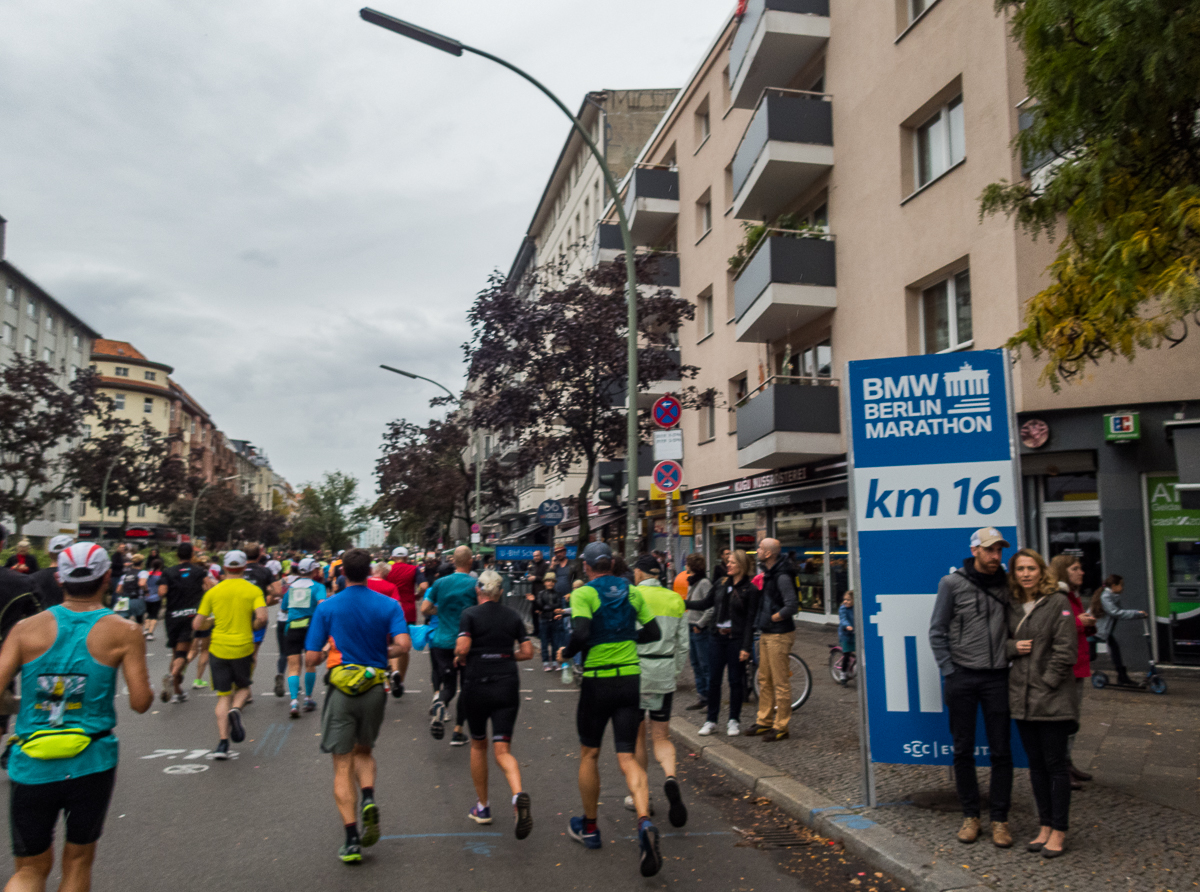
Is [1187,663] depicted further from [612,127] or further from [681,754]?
[612,127]

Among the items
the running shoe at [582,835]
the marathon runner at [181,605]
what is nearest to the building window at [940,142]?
the marathon runner at [181,605]

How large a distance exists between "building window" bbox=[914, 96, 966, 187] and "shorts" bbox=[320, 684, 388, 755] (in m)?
13.6

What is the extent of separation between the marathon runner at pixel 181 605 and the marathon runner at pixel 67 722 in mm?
8315

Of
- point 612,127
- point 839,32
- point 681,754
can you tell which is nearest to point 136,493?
point 612,127

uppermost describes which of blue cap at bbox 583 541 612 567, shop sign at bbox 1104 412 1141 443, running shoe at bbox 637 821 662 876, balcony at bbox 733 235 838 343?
balcony at bbox 733 235 838 343

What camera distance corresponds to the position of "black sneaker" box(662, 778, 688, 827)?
6043 mm

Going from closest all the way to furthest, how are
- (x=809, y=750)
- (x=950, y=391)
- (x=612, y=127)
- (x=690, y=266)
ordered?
(x=950, y=391) < (x=809, y=750) < (x=690, y=266) < (x=612, y=127)

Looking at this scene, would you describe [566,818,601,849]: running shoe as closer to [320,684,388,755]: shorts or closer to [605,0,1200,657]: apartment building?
[320,684,388,755]: shorts

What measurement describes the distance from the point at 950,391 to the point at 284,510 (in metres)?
158

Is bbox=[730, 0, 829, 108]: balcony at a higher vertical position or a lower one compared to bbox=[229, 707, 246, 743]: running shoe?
higher

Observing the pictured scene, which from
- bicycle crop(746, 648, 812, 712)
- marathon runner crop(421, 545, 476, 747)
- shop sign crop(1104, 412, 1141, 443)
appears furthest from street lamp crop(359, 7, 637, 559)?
shop sign crop(1104, 412, 1141, 443)

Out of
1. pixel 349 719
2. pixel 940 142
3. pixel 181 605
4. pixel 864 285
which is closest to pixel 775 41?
pixel 940 142

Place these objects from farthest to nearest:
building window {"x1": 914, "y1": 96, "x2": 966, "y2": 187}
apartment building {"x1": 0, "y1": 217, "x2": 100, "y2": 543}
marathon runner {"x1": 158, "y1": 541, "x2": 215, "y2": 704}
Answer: apartment building {"x1": 0, "y1": 217, "x2": 100, "y2": 543}
building window {"x1": 914, "y1": 96, "x2": 966, "y2": 187}
marathon runner {"x1": 158, "y1": 541, "x2": 215, "y2": 704}

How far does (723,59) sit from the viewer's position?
2562 centimetres
